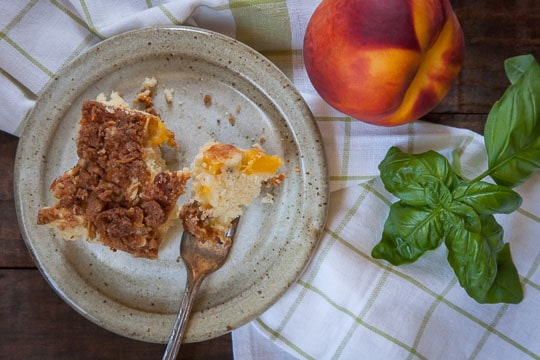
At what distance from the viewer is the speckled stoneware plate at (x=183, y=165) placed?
67.2 inches

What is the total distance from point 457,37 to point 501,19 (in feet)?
1.17

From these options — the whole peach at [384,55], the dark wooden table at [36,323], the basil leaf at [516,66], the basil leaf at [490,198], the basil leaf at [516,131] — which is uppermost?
the whole peach at [384,55]

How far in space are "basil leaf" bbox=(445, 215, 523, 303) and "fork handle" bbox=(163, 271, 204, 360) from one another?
0.71 meters

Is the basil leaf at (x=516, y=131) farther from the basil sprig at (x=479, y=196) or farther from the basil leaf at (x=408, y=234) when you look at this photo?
the basil leaf at (x=408, y=234)

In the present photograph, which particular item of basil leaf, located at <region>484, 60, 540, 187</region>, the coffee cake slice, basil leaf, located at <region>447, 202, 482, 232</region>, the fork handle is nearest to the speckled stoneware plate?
the fork handle

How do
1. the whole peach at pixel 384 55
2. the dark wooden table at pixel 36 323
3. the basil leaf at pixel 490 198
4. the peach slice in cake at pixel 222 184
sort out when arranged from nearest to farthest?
the whole peach at pixel 384 55
the basil leaf at pixel 490 198
the peach slice in cake at pixel 222 184
the dark wooden table at pixel 36 323

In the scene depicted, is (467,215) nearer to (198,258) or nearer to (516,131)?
(516,131)

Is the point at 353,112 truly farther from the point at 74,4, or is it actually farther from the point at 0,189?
the point at 0,189

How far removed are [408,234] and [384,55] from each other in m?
0.50

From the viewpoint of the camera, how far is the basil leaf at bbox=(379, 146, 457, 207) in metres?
1.59

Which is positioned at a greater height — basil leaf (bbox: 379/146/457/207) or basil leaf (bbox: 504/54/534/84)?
basil leaf (bbox: 504/54/534/84)

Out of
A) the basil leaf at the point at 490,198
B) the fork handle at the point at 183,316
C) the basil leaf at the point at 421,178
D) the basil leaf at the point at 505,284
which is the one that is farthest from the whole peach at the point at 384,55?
the fork handle at the point at 183,316

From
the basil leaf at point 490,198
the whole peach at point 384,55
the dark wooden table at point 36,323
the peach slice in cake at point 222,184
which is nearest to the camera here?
the whole peach at point 384,55

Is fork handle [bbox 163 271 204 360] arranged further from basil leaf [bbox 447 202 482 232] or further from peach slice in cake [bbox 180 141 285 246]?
basil leaf [bbox 447 202 482 232]
